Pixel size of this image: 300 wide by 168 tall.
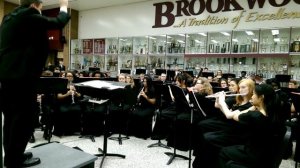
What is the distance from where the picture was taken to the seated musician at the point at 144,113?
531cm

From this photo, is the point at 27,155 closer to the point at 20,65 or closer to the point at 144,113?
the point at 20,65

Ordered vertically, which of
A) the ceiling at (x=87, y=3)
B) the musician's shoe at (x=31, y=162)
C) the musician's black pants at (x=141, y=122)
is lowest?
the musician's black pants at (x=141, y=122)

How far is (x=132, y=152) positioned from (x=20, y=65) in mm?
2640

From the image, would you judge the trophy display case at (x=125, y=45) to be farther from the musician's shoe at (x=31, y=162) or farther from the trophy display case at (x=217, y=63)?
the musician's shoe at (x=31, y=162)

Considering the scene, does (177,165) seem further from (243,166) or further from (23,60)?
(23,60)

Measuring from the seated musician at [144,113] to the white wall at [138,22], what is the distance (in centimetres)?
519

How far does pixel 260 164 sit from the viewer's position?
2510 millimetres

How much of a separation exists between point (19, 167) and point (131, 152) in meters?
2.29

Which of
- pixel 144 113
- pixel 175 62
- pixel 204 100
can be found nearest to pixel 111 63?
pixel 175 62

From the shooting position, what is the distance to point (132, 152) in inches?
172

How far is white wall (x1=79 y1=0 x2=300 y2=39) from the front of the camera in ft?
28.7

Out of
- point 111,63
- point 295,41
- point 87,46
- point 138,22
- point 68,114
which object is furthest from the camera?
point 87,46

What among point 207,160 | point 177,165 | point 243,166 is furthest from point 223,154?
point 177,165

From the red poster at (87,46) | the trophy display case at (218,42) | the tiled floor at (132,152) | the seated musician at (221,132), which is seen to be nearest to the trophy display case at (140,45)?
the red poster at (87,46)
